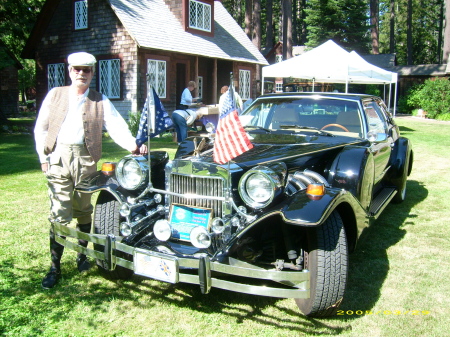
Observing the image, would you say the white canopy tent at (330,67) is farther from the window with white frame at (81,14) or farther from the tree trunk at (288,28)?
the tree trunk at (288,28)

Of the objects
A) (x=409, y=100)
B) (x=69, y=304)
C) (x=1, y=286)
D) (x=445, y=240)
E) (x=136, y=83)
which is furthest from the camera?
(x=409, y=100)

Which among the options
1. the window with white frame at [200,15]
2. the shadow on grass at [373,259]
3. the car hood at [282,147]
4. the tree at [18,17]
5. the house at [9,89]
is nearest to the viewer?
the shadow on grass at [373,259]

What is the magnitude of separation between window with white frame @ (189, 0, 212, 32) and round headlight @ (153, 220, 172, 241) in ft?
55.8

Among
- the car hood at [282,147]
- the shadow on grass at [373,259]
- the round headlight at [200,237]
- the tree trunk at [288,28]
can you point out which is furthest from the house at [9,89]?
the round headlight at [200,237]

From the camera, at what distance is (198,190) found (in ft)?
11.4

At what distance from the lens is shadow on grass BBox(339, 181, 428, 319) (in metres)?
3.54

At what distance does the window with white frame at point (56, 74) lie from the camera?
18842 mm

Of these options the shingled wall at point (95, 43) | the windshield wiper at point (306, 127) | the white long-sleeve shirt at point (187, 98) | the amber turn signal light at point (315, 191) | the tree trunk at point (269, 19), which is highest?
the tree trunk at point (269, 19)

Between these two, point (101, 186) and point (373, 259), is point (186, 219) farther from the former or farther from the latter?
point (373, 259)

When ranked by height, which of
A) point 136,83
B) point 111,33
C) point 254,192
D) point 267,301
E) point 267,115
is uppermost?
point 111,33

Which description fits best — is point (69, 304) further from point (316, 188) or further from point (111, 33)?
point (111, 33)

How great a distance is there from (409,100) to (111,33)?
2024 cm

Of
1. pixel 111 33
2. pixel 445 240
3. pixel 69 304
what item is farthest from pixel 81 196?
pixel 111 33

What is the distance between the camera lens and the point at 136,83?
16.4m
